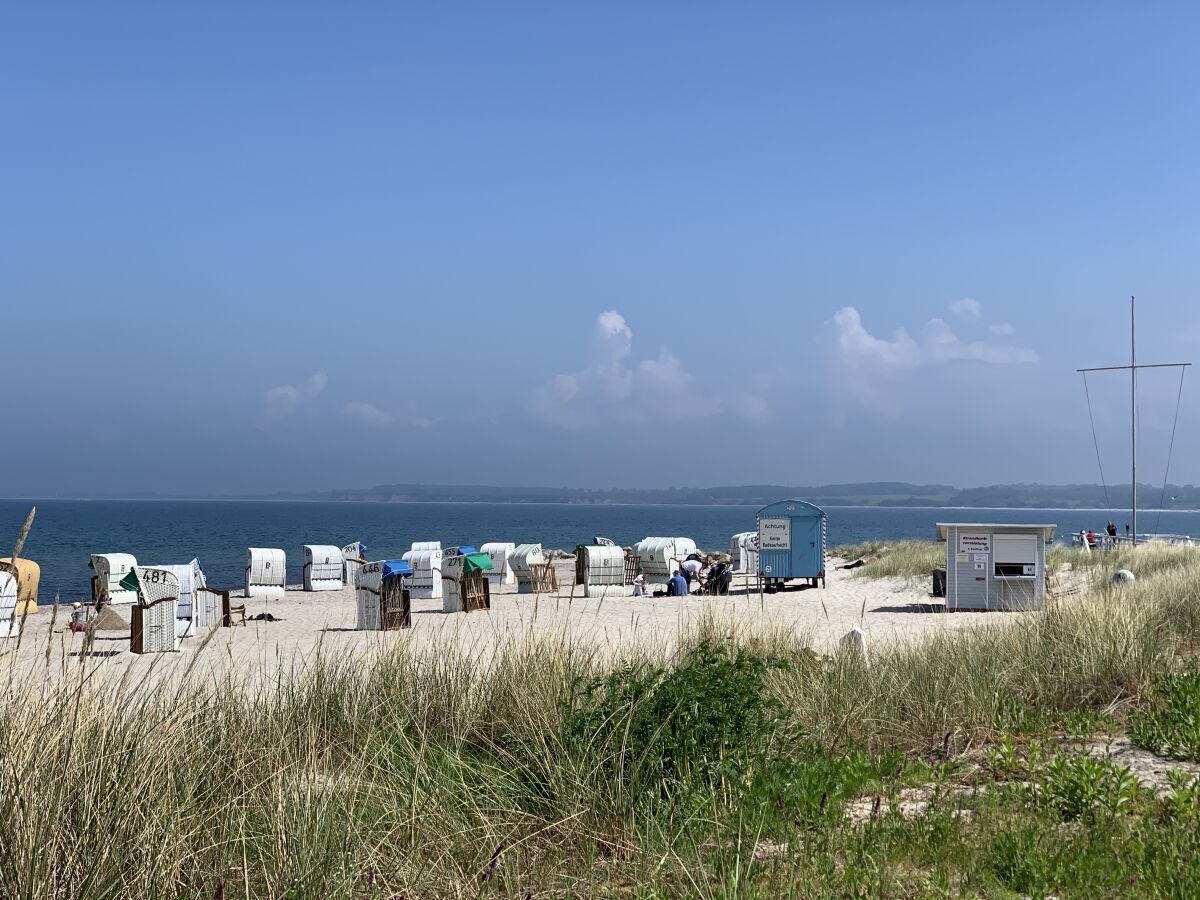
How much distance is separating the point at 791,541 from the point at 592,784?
20.8m

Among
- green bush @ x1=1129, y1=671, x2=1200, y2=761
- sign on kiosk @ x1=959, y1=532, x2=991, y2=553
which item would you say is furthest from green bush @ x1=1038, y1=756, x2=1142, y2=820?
sign on kiosk @ x1=959, y1=532, x2=991, y2=553

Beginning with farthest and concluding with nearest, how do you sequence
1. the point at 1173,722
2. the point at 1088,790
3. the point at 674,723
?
the point at 1173,722 < the point at 674,723 < the point at 1088,790

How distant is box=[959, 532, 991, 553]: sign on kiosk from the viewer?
17.8m

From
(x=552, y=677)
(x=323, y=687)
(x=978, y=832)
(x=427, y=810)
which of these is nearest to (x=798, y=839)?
(x=978, y=832)

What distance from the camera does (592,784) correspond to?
4.87 meters

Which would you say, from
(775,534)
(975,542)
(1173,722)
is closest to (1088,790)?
(1173,722)

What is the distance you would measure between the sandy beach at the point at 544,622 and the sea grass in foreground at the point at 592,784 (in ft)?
3.36

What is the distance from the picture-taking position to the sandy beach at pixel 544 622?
32.8ft

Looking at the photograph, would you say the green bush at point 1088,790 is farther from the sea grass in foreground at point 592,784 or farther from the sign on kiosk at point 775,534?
the sign on kiosk at point 775,534

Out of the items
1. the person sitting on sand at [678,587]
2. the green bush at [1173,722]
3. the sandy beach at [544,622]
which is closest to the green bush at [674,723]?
the sandy beach at [544,622]

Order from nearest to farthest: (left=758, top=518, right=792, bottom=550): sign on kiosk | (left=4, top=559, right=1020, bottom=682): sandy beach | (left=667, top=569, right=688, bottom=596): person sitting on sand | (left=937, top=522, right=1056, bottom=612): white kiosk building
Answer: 1. (left=4, top=559, right=1020, bottom=682): sandy beach
2. (left=937, top=522, right=1056, bottom=612): white kiosk building
3. (left=667, top=569, right=688, bottom=596): person sitting on sand
4. (left=758, top=518, right=792, bottom=550): sign on kiosk

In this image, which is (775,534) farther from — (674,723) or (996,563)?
(674,723)

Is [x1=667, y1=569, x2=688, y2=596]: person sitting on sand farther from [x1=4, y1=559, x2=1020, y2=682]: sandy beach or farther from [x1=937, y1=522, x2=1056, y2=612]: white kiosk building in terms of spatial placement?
[x1=937, y1=522, x2=1056, y2=612]: white kiosk building

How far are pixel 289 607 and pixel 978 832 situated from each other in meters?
22.6
